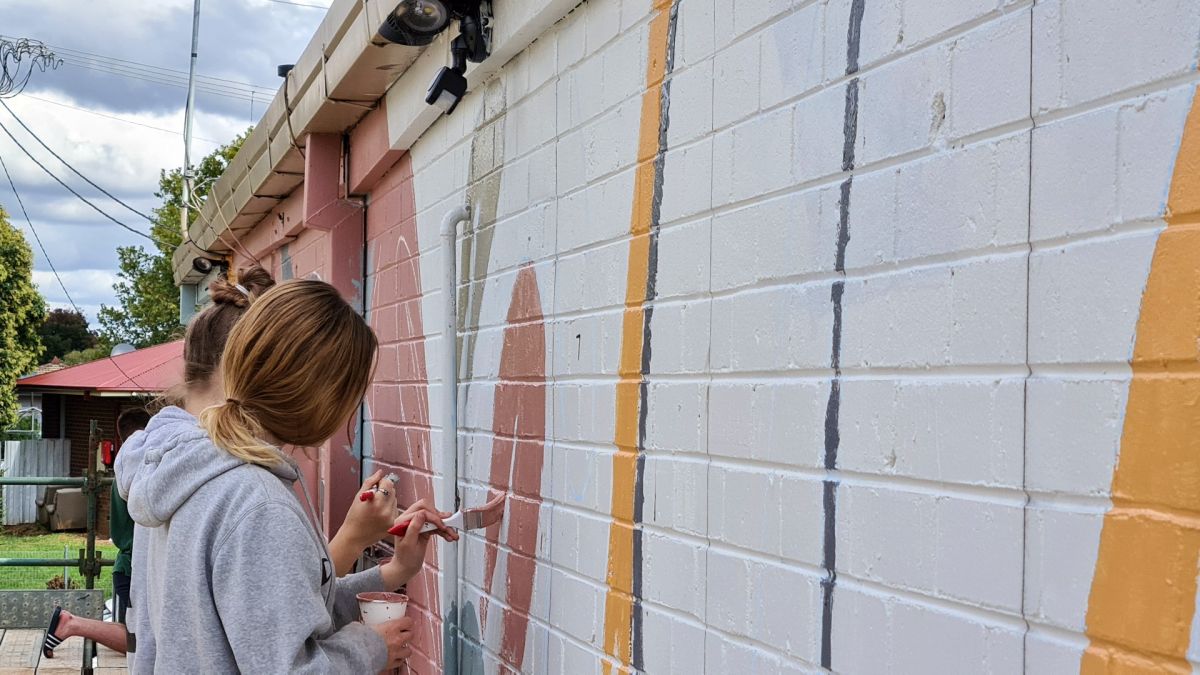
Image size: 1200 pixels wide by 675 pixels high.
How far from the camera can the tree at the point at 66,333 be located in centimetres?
4922

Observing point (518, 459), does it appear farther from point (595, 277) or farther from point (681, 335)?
point (681, 335)

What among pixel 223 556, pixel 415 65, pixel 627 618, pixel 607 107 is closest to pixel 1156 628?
pixel 627 618

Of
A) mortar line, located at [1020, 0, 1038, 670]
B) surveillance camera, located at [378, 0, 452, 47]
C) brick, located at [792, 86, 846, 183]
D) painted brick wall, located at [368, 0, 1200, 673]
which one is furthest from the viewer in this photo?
surveillance camera, located at [378, 0, 452, 47]

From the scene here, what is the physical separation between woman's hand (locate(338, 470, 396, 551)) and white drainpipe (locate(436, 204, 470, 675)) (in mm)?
597

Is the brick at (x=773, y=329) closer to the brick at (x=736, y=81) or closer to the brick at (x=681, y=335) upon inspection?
the brick at (x=681, y=335)

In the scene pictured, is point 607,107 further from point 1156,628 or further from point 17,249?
point 17,249

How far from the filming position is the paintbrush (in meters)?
3.34

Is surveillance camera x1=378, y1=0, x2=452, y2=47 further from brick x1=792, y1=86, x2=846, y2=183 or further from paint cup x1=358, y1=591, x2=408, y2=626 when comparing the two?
brick x1=792, y1=86, x2=846, y2=183

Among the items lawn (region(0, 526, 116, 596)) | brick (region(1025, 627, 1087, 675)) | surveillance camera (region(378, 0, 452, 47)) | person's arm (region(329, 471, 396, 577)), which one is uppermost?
surveillance camera (region(378, 0, 452, 47))

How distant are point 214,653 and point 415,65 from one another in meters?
2.86

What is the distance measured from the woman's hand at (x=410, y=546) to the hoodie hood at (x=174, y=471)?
71 cm

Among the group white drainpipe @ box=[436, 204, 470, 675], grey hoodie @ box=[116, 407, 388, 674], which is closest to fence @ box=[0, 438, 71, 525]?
white drainpipe @ box=[436, 204, 470, 675]

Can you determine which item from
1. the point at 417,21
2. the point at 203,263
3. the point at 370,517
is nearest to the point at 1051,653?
the point at 370,517

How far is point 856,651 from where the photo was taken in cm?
185
